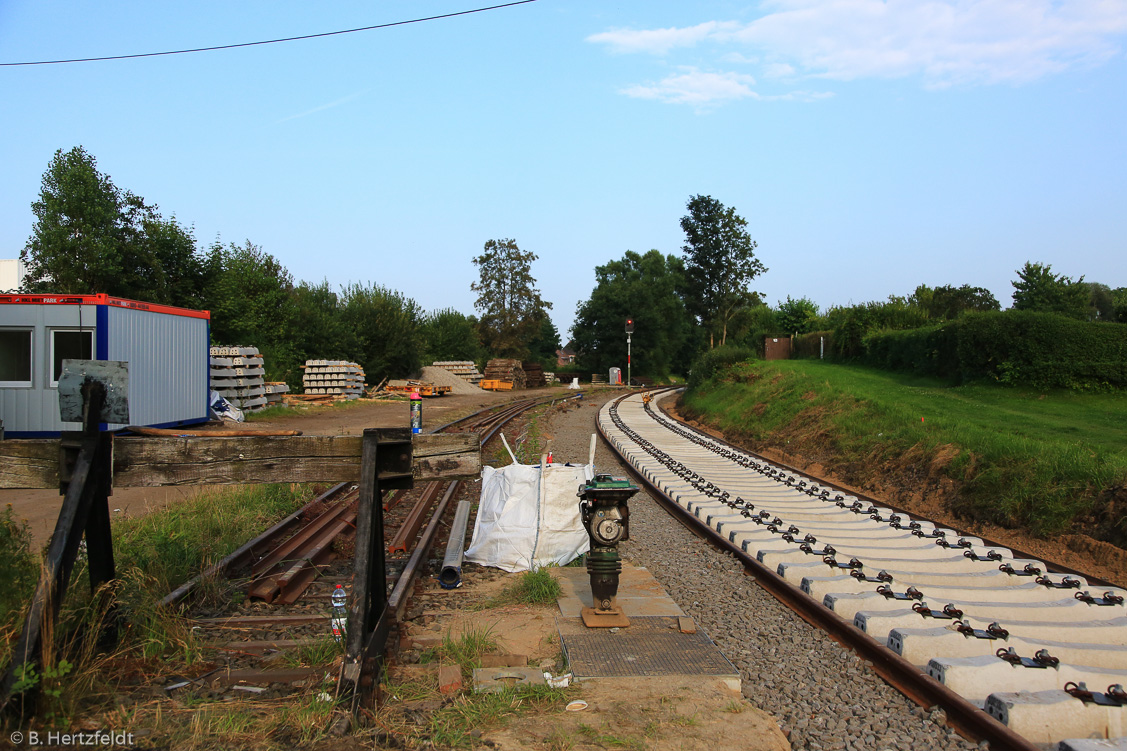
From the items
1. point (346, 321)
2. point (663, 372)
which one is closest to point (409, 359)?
point (346, 321)

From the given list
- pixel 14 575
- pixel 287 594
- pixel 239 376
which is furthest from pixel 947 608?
pixel 239 376

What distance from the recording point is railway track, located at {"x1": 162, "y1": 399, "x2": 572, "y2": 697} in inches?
156

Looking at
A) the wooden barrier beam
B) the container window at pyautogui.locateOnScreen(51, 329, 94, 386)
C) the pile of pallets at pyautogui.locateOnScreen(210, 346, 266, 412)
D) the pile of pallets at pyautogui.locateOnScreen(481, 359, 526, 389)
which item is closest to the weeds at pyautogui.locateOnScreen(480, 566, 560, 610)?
the wooden barrier beam

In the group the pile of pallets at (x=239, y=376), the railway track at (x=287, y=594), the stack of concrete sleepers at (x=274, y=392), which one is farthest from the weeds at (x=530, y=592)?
the stack of concrete sleepers at (x=274, y=392)

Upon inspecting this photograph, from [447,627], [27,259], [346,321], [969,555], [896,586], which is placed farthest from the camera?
[346,321]

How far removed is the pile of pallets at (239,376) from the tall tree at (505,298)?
1931 inches

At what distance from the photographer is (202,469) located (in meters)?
4.11

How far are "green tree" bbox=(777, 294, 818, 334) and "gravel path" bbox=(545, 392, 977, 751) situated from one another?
36.4m

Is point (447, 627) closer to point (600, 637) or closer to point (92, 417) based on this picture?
point (600, 637)

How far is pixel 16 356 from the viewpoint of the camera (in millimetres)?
13859

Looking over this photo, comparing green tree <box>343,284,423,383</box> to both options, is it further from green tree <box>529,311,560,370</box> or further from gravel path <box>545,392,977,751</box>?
gravel path <box>545,392,977,751</box>

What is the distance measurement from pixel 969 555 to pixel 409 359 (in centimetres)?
3580

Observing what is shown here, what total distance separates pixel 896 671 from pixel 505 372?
4146cm

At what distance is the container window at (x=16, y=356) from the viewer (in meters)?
13.7
